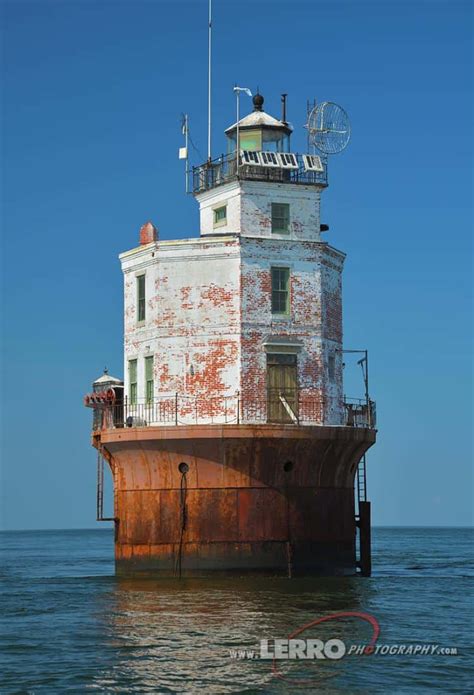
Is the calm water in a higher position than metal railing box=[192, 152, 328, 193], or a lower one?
lower

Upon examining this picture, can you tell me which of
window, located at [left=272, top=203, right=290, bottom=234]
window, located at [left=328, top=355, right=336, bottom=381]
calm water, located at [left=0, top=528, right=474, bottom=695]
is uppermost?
window, located at [left=272, top=203, right=290, bottom=234]

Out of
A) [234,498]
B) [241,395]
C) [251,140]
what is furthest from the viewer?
[251,140]

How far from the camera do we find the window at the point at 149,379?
4191 cm

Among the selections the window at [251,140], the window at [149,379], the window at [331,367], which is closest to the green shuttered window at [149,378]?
the window at [149,379]

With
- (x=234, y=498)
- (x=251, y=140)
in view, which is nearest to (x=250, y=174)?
(x=251, y=140)

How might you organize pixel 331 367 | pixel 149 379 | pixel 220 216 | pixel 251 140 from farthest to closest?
pixel 251 140
pixel 220 216
pixel 331 367
pixel 149 379

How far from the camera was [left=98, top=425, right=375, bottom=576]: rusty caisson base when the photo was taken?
38.9 m

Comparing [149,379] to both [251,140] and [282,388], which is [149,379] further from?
[251,140]

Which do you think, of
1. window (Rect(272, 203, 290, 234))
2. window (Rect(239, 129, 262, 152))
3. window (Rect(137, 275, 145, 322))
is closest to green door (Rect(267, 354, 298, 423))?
window (Rect(272, 203, 290, 234))

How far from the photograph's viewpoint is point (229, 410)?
132ft

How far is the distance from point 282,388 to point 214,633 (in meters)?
12.1

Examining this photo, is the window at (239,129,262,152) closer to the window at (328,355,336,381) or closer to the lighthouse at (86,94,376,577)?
the lighthouse at (86,94,376,577)

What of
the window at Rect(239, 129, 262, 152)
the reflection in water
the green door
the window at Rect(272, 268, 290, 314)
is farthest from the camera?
the window at Rect(239, 129, 262, 152)

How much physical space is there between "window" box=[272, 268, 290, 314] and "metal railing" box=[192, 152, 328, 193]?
3207mm
